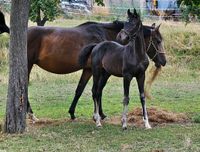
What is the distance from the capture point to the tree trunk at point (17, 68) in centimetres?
888

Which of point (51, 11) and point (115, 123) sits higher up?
point (51, 11)

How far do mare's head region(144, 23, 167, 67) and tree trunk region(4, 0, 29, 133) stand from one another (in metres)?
2.58

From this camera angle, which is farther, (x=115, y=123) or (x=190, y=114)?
(x=190, y=114)

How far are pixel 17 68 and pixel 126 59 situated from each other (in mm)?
1959

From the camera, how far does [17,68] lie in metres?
8.91

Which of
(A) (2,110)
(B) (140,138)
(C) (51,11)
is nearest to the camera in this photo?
(B) (140,138)

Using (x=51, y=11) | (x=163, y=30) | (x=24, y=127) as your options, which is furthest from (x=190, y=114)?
(x=163, y=30)

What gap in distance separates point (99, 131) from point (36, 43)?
2768 mm

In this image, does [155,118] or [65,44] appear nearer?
[155,118]

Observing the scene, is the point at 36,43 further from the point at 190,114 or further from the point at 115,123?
the point at 190,114

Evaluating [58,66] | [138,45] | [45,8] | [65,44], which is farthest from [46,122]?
[45,8]

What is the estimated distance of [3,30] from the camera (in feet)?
38.2

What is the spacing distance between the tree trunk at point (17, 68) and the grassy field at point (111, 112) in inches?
11.4

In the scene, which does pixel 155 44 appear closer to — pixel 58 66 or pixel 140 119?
pixel 140 119
